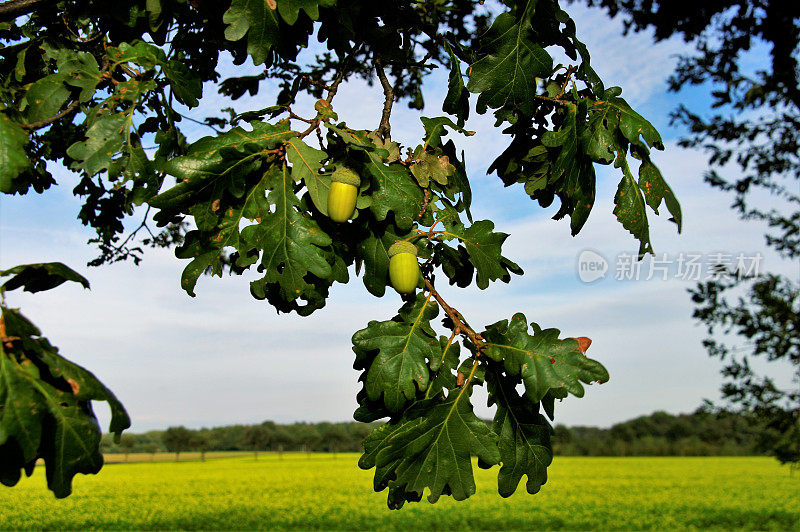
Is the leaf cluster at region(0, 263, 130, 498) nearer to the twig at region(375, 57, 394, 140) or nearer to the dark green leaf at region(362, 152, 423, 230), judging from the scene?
the dark green leaf at region(362, 152, 423, 230)

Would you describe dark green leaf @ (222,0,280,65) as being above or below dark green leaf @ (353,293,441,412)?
above

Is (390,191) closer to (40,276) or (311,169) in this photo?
(311,169)

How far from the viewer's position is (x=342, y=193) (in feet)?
6.28

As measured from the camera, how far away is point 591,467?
Result: 103 feet

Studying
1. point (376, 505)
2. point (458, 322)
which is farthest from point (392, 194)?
point (376, 505)

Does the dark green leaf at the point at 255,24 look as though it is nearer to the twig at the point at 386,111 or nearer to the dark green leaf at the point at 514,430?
the twig at the point at 386,111

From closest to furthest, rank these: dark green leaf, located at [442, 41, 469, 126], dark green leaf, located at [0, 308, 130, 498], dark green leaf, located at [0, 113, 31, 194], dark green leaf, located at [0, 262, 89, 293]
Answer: dark green leaf, located at [0, 308, 130, 498] → dark green leaf, located at [0, 262, 89, 293] → dark green leaf, located at [0, 113, 31, 194] → dark green leaf, located at [442, 41, 469, 126]

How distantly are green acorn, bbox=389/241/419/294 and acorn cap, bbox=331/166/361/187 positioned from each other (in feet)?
0.87

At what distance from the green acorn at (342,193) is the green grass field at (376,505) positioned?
51.4 ft

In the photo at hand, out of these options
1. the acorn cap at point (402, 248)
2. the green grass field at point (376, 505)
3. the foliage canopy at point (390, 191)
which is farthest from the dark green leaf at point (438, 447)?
the green grass field at point (376, 505)

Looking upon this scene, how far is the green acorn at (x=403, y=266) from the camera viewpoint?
204 centimetres

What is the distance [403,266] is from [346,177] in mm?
355

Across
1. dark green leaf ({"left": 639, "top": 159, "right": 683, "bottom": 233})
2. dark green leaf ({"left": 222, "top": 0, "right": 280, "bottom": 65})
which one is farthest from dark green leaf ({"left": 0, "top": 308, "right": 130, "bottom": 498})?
dark green leaf ({"left": 639, "top": 159, "right": 683, "bottom": 233})

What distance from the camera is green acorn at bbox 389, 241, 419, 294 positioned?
204 cm
